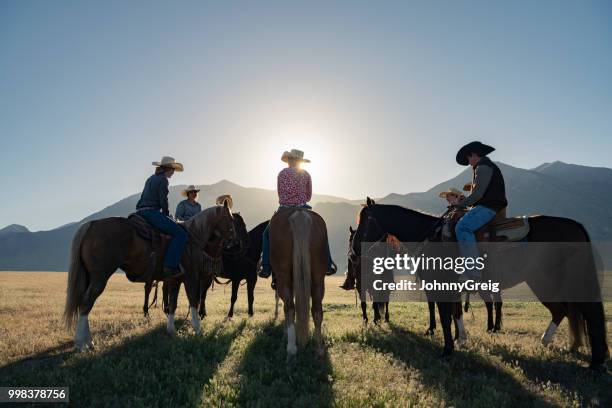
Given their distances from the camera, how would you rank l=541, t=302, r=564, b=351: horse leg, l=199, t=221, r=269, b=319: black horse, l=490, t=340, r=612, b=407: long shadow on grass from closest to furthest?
l=490, t=340, r=612, b=407: long shadow on grass, l=541, t=302, r=564, b=351: horse leg, l=199, t=221, r=269, b=319: black horse

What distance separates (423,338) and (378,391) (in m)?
4.30

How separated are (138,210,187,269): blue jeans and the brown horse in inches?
113

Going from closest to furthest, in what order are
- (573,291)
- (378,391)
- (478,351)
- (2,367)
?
(378,391) < (2,367) < (573,291) < (478,351)

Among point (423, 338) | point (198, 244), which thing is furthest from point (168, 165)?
point (423, 338)

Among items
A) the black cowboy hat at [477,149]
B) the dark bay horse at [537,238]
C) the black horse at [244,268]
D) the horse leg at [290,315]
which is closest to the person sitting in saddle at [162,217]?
the horse leg at [290,315]

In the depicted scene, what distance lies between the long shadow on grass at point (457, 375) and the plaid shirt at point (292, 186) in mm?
3498

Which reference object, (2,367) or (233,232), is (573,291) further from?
(2,367)

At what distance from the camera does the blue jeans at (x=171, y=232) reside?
352 inches

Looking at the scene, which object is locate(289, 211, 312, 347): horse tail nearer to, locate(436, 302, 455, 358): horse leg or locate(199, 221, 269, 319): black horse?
locate(436, 302, 455, 358): horse leg

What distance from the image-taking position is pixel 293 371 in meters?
6.32

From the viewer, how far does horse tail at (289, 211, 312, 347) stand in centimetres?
690

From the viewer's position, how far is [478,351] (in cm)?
799

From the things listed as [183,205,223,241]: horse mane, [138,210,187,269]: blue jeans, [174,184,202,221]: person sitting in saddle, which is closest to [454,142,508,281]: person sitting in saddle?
[183,205,223,241]: horse mane

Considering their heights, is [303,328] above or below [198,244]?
below
